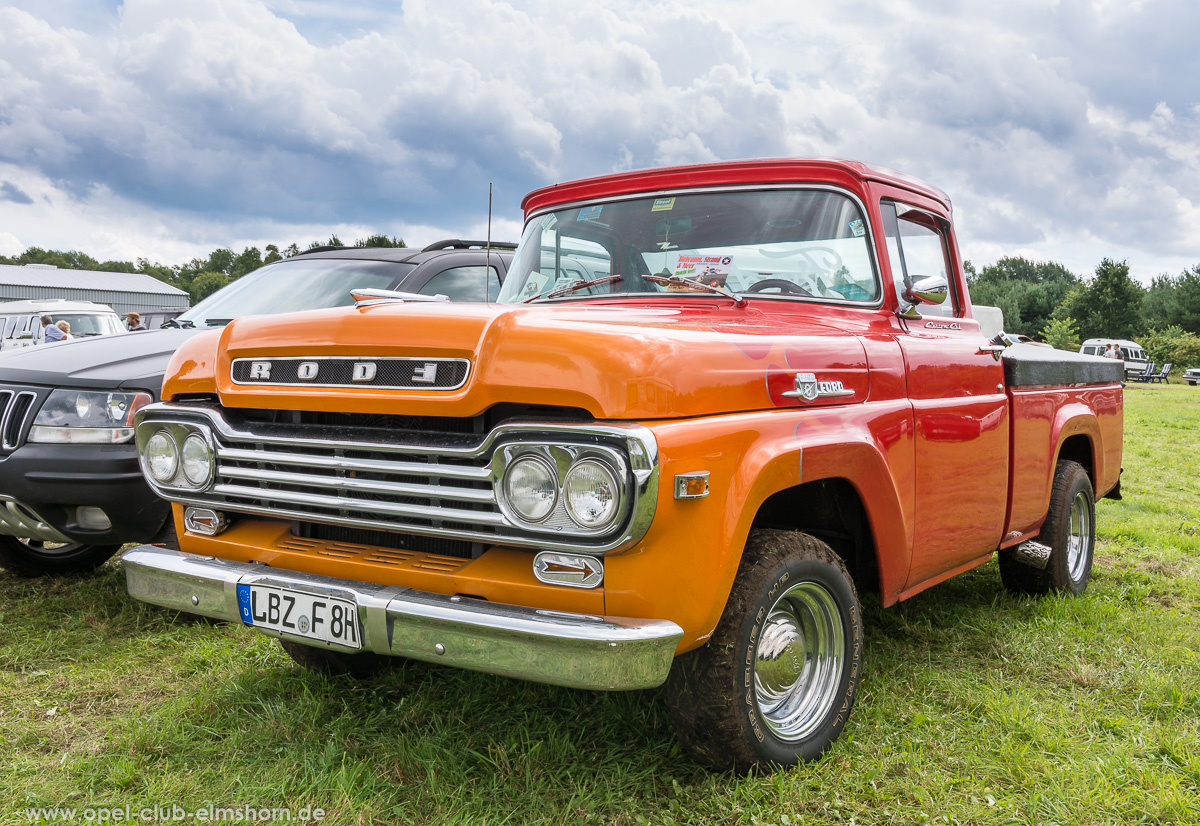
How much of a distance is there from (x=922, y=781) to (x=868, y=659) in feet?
3.32

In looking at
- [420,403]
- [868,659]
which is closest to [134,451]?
[420,403]

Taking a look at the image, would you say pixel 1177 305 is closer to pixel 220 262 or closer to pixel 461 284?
pixel 461 284

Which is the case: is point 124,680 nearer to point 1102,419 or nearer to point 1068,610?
point 1068,610

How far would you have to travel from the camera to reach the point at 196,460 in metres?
2.88

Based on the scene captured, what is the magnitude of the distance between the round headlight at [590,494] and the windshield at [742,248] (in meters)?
1.44

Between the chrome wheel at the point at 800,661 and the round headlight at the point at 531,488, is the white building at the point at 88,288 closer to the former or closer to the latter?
the chrome wheel at the point at 800,661

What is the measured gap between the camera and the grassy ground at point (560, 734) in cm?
260

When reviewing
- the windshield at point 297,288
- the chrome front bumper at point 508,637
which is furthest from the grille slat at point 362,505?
the windshield at point 297,288

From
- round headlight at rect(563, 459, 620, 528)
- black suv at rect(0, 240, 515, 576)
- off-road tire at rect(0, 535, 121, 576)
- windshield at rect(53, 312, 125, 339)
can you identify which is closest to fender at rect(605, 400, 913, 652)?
round headlight at rect(563, 459, 620, 528)

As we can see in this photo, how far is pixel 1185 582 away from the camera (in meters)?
5.10

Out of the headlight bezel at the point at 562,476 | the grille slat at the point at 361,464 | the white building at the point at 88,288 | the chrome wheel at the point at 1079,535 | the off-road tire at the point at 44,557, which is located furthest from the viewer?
the white building at the point at 88,288

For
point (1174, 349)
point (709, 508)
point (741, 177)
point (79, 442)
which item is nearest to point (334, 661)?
point (79, 442)

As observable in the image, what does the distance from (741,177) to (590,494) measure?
193cm

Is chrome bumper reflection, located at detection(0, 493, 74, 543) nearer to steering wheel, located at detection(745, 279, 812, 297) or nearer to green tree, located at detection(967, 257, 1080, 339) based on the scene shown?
steering wheel, located at detection(745, 279, 812, 297)
